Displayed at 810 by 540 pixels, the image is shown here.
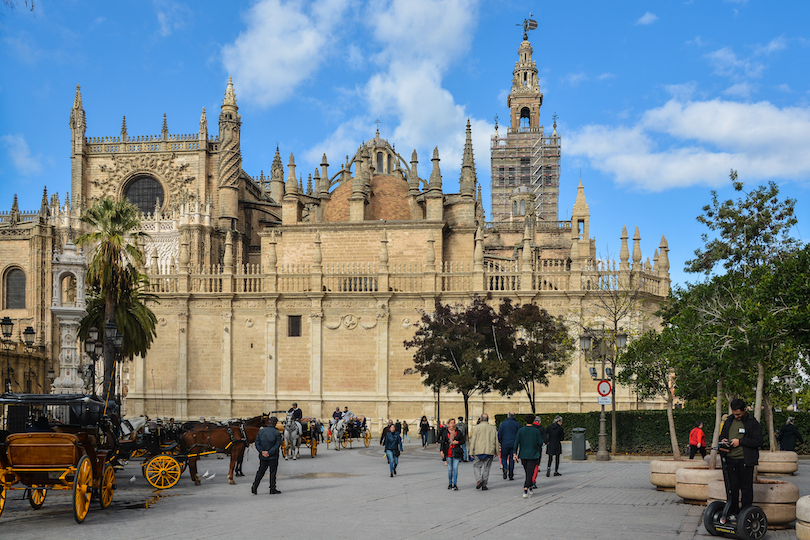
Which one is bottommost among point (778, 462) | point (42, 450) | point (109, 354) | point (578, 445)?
point (578, 445)

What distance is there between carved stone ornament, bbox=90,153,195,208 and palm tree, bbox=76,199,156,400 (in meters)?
26.5

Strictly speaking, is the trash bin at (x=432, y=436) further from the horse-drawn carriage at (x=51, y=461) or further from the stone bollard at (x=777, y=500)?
the stone bollard at (x=777, y=500)

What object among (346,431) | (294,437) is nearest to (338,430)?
(346,431)

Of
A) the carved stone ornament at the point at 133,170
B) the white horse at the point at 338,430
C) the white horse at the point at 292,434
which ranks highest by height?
the carved stone ornament at the point at 133,170

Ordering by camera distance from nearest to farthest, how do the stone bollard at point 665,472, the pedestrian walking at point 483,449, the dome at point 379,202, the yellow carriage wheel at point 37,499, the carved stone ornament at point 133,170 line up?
the yellow carriage wheel at point 37,499
the stone bollard at point 665,472
the pedestrian walking at point 483,449
the dome at point 379,202
the carved stone ornament at point 133,170

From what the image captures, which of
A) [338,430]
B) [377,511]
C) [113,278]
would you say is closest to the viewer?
[377,511]

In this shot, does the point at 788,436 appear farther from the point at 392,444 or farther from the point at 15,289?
the point at 15,289

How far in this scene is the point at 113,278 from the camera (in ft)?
86.5

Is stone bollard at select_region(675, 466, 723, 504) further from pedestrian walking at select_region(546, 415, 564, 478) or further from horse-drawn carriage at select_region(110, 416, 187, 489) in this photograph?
horse-drawn carriage at select_region(110, 416, 187, 489)

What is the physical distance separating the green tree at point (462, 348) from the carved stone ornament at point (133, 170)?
101 feet

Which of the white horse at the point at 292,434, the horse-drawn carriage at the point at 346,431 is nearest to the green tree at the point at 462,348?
the horse-drawn carriage at the point at 346,431

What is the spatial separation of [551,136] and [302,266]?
163 feet

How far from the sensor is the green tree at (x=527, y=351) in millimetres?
28016

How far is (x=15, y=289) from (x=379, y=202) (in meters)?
25.2
